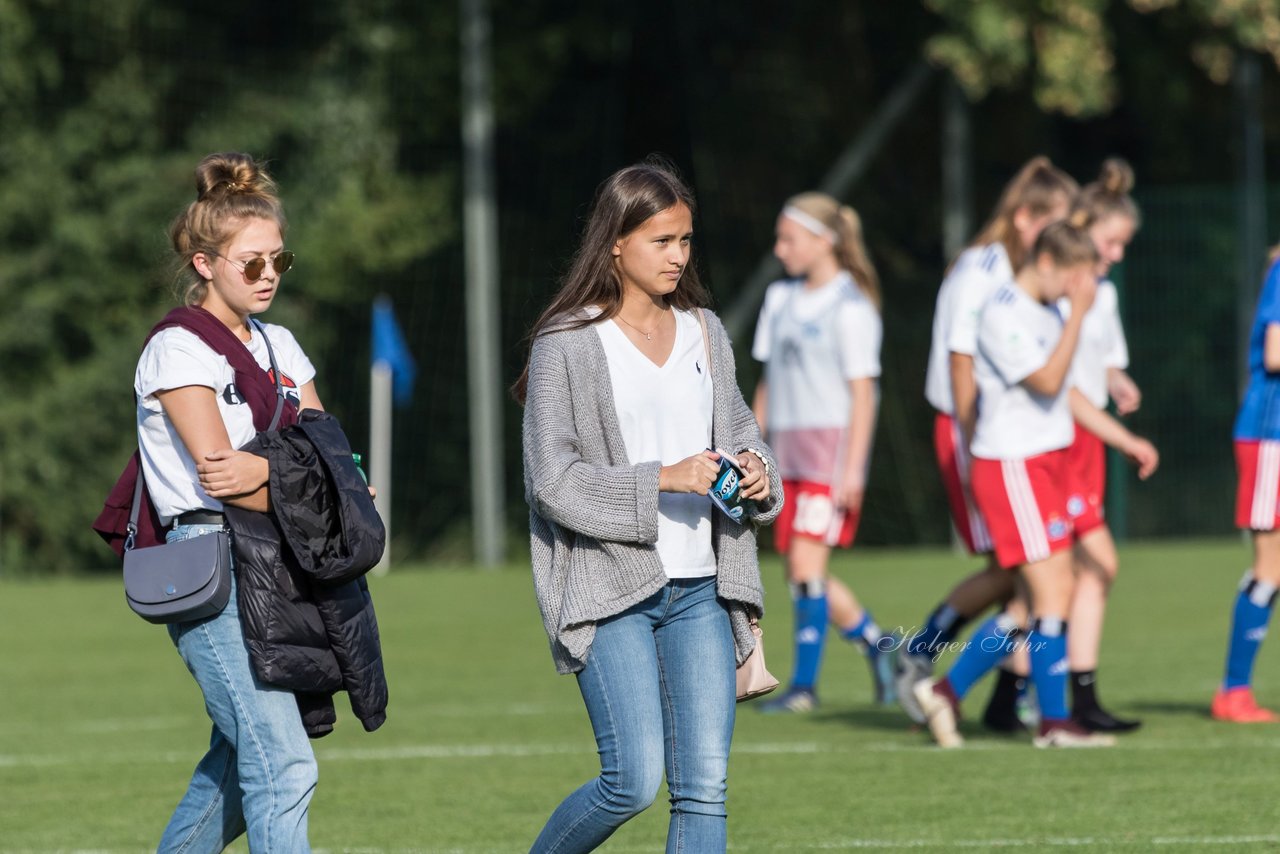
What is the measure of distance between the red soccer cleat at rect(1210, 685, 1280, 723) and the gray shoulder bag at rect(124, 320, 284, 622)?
5195mm

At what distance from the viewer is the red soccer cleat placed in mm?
8289

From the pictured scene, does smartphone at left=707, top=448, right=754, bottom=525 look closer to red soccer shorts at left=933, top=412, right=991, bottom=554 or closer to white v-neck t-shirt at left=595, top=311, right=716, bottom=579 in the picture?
white v-neck t-shirt at left=595, top=311, right=716, bottom=579

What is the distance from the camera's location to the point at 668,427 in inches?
180

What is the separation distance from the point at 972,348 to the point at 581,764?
7.20 feet

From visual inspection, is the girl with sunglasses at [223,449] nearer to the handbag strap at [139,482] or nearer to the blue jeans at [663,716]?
the handbag strap at [139,482]

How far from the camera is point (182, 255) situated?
4625 mm

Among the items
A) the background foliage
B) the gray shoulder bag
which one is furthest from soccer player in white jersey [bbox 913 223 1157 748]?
the background foliage

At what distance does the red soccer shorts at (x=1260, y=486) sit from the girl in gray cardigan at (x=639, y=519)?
14.0 ft

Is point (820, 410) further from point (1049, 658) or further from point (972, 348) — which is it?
point (1049, 658)

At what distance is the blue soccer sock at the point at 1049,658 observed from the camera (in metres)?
7.54

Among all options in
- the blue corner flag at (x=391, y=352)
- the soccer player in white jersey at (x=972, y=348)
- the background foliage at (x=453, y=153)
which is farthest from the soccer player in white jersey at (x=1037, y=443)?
the blue corner flag at (x=391, y=352)

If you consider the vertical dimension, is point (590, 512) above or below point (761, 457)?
below

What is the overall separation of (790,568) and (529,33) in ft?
42.0

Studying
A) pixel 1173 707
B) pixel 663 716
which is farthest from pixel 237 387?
pixel 1173 707
